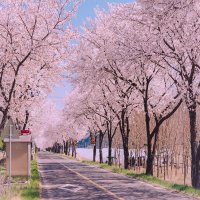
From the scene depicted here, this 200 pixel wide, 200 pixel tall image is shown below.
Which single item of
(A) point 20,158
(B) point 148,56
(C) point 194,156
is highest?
(B) point 148,56

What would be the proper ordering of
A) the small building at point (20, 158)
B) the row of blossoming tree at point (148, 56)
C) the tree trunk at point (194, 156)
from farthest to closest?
1. the small building at point (20, 158)
2. the tree trunk at point (194, 156)
3. the row of blossoming tree at point (148, 56)

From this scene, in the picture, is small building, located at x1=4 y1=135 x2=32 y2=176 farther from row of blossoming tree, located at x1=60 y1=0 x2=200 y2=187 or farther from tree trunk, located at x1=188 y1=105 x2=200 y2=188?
tree trunk, located at x1=188 y1=105 x2=200 y2=188

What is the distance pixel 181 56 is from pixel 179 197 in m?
7.17

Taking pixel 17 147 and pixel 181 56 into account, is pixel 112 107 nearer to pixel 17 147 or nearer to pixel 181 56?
pixel 17 147

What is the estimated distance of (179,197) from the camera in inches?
665

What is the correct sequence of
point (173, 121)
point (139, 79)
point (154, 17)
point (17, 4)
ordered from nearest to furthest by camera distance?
point (154, 17)
point (17, 4)
point (139, 79)
point (173, 121)

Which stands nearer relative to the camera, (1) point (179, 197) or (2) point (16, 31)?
(1) point (179, 197)

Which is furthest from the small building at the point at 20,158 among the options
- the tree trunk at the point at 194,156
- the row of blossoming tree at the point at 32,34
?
the tree trunk at the point at 194,156

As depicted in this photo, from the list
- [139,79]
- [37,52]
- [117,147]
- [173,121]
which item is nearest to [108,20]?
[139,79]

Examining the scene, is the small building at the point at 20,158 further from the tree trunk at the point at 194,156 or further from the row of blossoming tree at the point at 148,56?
the tree trunk at the point at 194,156

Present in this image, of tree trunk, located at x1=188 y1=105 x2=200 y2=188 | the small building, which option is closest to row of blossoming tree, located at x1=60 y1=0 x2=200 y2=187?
tree trunk, located at x1=188 y1=105 x2=200 y2=188

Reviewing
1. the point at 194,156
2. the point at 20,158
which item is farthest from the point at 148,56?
the point at 20,158

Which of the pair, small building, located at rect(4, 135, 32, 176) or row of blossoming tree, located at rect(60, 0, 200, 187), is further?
small building, located at rect(4, 135, 32, 176)

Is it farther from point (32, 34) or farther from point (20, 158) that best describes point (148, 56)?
point (20, 158)
